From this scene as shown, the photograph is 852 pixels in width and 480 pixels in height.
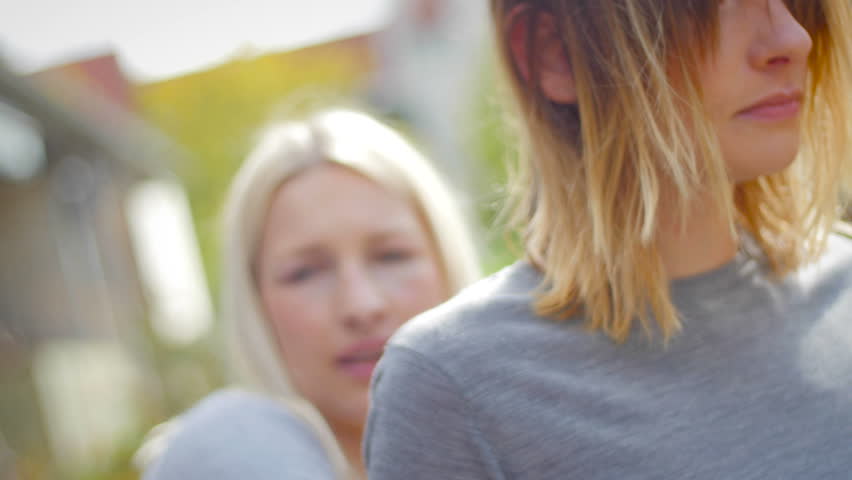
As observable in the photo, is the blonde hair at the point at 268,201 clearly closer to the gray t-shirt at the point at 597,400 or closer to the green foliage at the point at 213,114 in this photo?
the gray t-shirt at the point at 597,400

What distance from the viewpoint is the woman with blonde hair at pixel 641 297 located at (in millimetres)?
986

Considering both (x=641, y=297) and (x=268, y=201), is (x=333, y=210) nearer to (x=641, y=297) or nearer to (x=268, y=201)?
(x=268, y=201)

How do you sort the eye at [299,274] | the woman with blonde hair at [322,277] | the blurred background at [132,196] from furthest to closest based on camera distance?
the blurred background at [132,196] → the eye at [299,274] → the woman with blonde hair at [322,277]

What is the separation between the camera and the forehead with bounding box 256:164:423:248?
173 centimetres

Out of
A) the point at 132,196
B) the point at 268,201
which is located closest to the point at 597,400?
the point at 268,201

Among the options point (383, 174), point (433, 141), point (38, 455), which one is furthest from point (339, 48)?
point (383, 174)

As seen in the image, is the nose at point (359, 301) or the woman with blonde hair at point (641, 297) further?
the nose at point (359, 301)

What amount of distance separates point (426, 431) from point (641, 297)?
0.31 meters

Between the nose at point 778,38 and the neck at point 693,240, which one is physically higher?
the nose at point 778,38

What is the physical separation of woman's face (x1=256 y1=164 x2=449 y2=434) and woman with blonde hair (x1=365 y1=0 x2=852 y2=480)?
2.01ft

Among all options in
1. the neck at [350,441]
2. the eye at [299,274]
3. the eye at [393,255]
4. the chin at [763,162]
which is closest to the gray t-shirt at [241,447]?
the neck at [350,441]

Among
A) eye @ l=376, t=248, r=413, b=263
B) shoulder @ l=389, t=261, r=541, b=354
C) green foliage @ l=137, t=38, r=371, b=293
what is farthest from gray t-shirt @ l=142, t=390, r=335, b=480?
green foliage @ l=137, t=38, r=371, b=293

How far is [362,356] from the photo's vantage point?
170cm

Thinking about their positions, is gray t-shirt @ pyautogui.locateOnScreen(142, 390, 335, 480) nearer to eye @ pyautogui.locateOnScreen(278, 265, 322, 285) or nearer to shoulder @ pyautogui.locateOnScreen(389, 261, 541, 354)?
eye @ pyautogui.locateOnScreen(278, 265, 322, 285)
